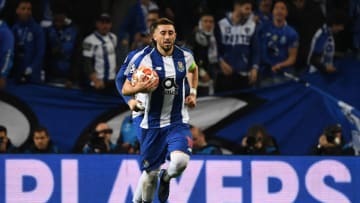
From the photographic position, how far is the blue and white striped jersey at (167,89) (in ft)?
40.4

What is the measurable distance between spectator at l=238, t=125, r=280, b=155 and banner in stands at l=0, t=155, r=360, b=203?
4.02ft

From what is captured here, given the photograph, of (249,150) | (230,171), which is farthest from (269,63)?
(230,171)

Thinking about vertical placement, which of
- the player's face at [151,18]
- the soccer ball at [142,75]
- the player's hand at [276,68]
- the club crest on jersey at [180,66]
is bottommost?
the player's hand at [276,68]

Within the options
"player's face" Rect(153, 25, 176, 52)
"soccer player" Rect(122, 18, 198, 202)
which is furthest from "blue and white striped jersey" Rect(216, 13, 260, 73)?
"player's face" Rect(153, 25, 176, 52)

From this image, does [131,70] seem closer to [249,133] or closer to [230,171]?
[230,171]

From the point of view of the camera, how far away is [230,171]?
13680mm

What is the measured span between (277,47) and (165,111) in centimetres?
423

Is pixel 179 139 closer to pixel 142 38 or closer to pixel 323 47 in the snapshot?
pixel 142 38

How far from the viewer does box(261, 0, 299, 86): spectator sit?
1634 cm

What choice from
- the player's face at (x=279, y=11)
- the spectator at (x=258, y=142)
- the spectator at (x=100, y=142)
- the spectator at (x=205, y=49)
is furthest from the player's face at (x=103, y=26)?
the spectator at (x=258, y=142)

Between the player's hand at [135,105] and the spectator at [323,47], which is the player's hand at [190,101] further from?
the spectator at [323,47]

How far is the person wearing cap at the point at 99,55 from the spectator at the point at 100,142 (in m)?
0.77

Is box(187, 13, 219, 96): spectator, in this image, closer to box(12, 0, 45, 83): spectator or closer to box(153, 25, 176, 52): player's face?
box(12, 0, 45, 83): spectator

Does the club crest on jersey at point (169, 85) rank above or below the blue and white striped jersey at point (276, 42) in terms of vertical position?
below
